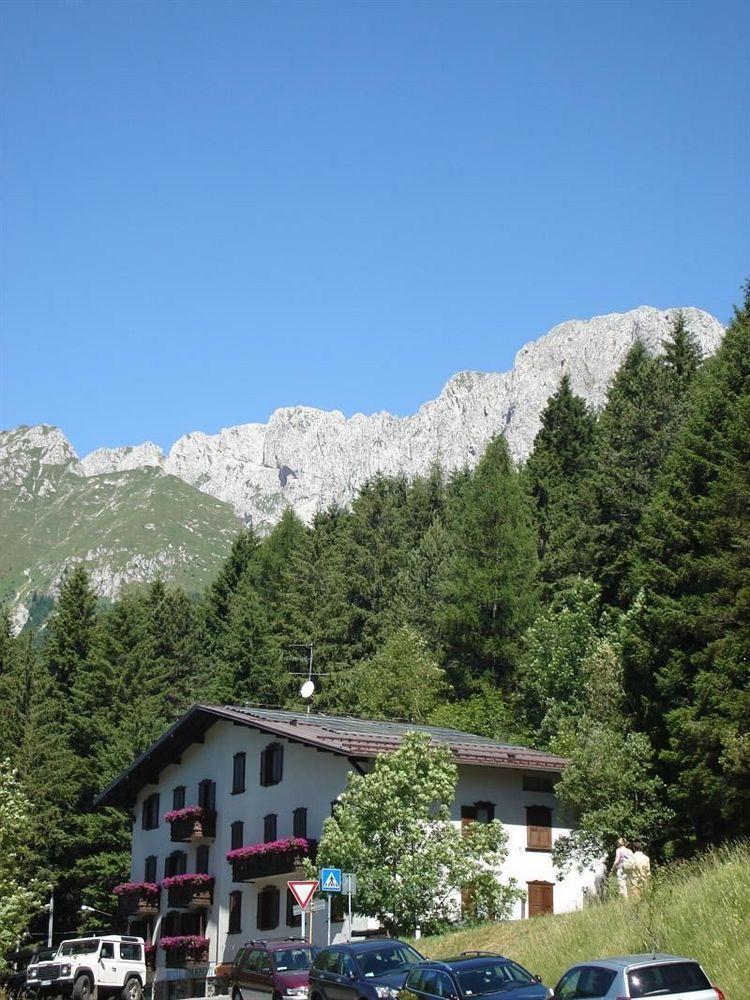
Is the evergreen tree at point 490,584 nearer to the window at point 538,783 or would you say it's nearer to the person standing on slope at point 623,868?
the window at point 538,783

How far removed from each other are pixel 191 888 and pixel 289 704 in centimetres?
2465

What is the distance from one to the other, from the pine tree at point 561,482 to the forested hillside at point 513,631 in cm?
15

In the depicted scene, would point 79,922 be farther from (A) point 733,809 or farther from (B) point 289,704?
(A) point 733,809

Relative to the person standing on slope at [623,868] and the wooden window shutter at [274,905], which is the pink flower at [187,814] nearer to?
the wooden window shutter at [274,905]

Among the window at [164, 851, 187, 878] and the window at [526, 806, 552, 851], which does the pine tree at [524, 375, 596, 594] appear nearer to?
the window at [526, 806, 552, 851]

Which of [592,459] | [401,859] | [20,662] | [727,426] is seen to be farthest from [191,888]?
A: [592,459]

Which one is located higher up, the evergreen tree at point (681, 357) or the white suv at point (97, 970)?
the evergreen tree at point (681, 357)

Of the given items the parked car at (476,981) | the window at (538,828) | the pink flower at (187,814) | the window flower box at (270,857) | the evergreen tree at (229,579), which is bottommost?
the parked car at (476,981)

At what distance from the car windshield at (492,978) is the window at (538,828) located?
23.7m

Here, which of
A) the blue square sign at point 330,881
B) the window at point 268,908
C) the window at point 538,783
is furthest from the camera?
the window at point 268,908

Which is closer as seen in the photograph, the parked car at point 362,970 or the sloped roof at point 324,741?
the parked car at point 362,970

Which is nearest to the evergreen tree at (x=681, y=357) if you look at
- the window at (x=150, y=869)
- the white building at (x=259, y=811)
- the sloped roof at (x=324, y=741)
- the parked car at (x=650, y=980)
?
the white building at (x=259, y=811)

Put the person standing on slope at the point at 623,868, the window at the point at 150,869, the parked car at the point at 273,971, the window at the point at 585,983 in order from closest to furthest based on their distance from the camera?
the window at the point at 585,983, the person standing on slope at the point at 623,868, the parked car at the point at 273,971, the window at the point at 150,869

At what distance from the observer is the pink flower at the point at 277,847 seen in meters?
41.0
